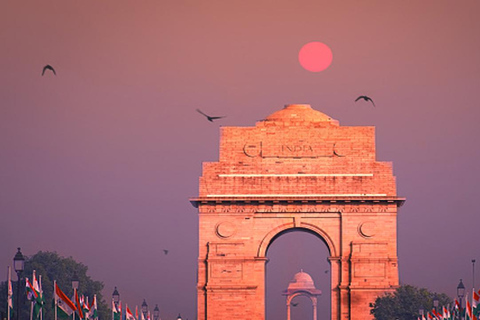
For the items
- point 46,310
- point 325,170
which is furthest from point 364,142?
point 46,310

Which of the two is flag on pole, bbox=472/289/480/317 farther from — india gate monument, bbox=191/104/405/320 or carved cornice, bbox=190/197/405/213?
carved cornice, bbox=190/197/405/213

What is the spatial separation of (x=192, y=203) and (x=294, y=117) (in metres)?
7.84

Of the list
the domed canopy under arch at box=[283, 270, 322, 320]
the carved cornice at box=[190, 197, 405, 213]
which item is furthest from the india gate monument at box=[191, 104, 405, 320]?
the domed canopy under arch at box=[283, 270, 322, 320]

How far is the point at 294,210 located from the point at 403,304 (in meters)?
8.21

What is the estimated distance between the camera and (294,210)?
291ft

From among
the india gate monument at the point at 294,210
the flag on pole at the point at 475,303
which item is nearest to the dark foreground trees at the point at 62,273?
the india gate monument at the point at 294,210

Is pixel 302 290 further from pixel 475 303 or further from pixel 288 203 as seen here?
pixel 475 303

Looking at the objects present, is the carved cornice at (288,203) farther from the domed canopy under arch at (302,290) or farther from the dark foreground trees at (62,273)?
the domed canopy under arch at (302,290)

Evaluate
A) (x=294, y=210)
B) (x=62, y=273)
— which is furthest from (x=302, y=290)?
(x=294, y=210)

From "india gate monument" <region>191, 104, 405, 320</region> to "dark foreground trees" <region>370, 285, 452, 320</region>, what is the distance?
0.96 meters

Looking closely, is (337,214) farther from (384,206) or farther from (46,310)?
(46,310)

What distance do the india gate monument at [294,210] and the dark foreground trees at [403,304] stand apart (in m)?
0.96

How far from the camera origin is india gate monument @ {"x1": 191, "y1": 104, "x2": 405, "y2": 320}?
88000 millimetres

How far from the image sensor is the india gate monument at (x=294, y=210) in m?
88.0
